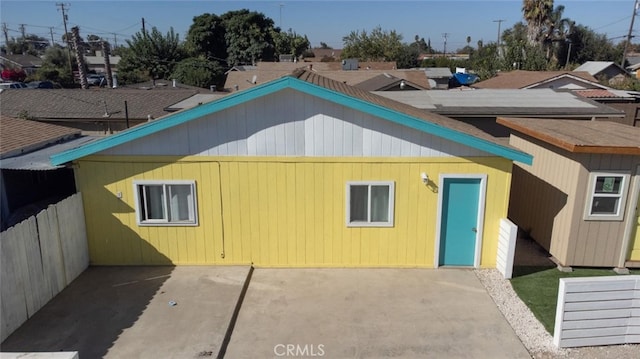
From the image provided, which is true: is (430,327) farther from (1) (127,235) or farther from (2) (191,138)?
(1) (127,235)

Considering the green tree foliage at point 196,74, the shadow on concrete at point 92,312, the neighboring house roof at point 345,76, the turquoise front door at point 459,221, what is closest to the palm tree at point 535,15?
the neighboring house roof at point 345,76

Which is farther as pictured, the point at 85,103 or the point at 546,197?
the point at 85,103

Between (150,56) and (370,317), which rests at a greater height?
(150,56)

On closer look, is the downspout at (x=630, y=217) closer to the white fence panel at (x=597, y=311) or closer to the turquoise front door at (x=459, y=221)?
the white fence panel at (x=597, y=311)

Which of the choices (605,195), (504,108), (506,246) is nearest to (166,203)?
(506,246)

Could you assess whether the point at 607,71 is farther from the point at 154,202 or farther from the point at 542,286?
the point at 154,202

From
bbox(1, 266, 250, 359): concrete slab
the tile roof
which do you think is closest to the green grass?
bbox(1, 266, 250, 359): concrete slab

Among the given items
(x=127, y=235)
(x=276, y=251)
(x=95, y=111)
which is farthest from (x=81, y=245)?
(x=95, y=111)
